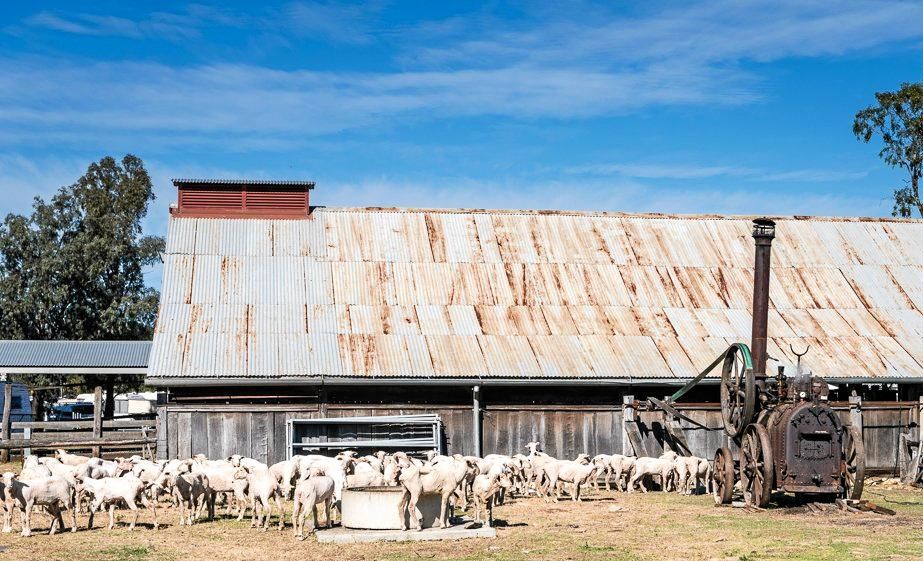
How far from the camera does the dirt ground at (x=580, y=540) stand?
1705cm

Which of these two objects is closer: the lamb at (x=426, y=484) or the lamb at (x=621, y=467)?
the lamb at (x=426, y=484)

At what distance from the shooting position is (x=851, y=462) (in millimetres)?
22688

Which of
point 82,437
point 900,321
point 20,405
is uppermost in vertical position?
point 900,321

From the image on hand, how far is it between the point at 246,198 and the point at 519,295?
29.1 feet

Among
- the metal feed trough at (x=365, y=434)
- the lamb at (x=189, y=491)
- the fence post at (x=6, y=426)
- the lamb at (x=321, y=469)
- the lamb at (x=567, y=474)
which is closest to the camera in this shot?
the lamb at (x=189, y=491)

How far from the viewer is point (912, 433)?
3128 centimetres

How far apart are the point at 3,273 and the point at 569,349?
3338 centimetres

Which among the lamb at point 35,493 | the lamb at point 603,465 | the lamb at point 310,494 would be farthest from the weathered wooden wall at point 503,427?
the lamb at point 310,494

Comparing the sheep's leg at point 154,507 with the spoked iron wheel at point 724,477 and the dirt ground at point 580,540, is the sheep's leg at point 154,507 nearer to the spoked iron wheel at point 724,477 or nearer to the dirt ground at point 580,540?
the dirt ground at point 580,540

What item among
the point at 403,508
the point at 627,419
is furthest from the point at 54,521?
the point at 627,419

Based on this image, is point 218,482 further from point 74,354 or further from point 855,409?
point 74,354

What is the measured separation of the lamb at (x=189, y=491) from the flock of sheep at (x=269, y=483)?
17 millimetres

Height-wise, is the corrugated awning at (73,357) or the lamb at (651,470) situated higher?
the corrugated awning at (73,357)

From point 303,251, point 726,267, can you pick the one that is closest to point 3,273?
point 303,251
